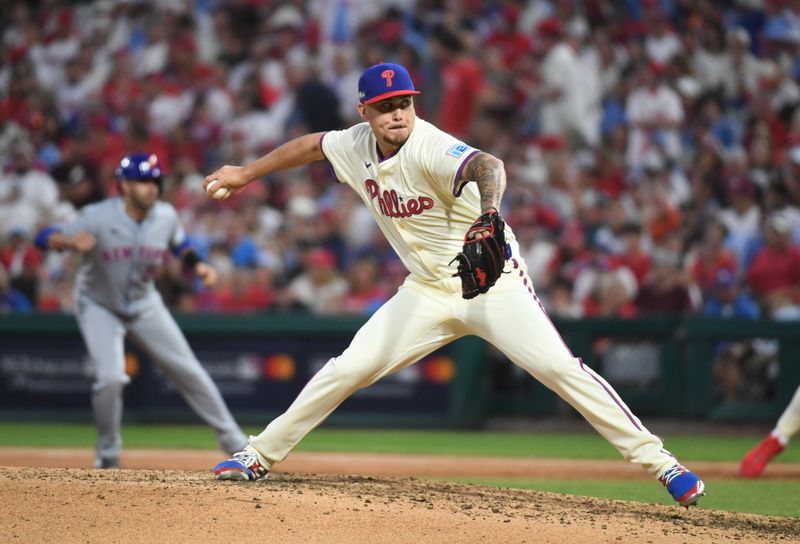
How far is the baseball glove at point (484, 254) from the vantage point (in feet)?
16.2

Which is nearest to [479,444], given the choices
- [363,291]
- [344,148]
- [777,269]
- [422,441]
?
[422,441]

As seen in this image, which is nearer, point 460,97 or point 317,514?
point 317,514

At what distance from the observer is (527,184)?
13.3 metres

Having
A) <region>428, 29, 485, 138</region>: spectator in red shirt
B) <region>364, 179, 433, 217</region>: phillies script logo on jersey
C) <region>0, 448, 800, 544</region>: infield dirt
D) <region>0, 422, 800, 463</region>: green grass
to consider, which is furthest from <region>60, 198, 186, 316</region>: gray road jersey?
<region>428, 29, 485, 138</region>: spectator in red shirt

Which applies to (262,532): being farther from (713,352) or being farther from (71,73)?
(71,73)

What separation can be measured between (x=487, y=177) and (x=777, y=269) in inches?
290

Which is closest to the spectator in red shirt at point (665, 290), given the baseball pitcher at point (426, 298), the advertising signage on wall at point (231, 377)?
the advertising signage on wall at point (231, 377)

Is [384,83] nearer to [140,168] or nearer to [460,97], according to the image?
[140,168]

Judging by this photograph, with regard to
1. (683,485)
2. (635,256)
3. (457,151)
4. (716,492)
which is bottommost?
(716,492)

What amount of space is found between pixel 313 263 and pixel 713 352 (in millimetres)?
4438

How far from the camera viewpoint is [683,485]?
525 cm

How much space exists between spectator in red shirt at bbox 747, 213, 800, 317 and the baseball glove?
7.24 meters

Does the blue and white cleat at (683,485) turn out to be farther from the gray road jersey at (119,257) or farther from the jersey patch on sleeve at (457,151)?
the gray road jersey at (119,257)

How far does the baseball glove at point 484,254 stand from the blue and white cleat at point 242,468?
1505 millimetres
